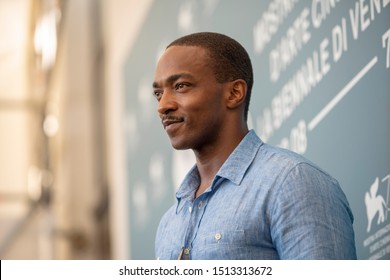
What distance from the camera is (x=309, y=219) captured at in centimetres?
136

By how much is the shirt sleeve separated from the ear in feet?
0.62

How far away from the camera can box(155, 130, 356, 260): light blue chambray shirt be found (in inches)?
53.7

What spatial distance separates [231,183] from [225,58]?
206mm

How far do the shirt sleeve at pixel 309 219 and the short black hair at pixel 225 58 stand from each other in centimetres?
22

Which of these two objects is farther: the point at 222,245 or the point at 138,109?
the point at 138,109

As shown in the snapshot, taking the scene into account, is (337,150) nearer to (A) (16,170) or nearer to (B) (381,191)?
(B) (381,191)

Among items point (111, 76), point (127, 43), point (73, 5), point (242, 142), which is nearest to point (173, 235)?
point (242, 142)

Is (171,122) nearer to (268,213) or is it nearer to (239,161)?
(239,161)

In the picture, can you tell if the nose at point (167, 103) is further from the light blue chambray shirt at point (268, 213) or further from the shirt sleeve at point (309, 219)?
the shirt sleeve at point (309, 219)

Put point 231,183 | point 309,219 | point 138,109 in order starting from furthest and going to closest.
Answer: point 138,109
point 231,183
point 309,219

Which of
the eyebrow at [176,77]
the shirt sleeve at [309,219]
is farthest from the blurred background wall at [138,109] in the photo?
the eyebrow at [176,77]

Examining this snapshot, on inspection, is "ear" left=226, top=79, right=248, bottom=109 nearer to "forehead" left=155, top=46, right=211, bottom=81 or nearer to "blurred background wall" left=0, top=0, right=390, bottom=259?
"forehead" left=155, top=46, right=211, bottom=81

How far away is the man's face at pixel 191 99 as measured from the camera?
5.02 ft

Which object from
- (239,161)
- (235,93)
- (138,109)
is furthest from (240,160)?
(138,109)
